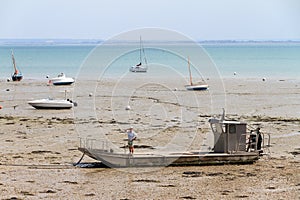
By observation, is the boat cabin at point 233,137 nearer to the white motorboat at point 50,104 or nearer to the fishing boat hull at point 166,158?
the fishing boat hull at point 166,158

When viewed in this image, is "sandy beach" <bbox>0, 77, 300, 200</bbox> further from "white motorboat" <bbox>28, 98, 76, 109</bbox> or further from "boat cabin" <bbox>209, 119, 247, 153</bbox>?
"boat cabin" <bbox>209, 119, 247, 153</bbox>

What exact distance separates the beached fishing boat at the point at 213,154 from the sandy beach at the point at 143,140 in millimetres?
329

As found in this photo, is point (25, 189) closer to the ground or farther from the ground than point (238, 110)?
closer to the ground

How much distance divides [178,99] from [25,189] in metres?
28.9

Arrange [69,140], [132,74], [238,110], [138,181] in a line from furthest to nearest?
[132,74], [238,110], [69,140], [138,181]

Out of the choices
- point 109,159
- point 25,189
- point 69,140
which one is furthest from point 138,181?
point 69,140

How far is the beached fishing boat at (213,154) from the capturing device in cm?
2339

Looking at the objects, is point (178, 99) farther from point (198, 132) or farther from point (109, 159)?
point (109, 159)

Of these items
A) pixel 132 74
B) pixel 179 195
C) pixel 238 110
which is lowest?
pixel 179 195

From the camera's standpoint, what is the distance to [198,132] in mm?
32469

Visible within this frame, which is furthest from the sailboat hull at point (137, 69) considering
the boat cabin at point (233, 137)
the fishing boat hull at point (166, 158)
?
the fishing boat hull at point (166, 158)

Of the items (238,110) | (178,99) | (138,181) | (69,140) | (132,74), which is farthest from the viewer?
(132,74)

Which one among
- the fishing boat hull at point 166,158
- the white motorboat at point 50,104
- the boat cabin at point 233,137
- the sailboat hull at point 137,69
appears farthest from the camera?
the sailboat hull at point 137,69

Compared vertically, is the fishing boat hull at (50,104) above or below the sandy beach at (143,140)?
above
